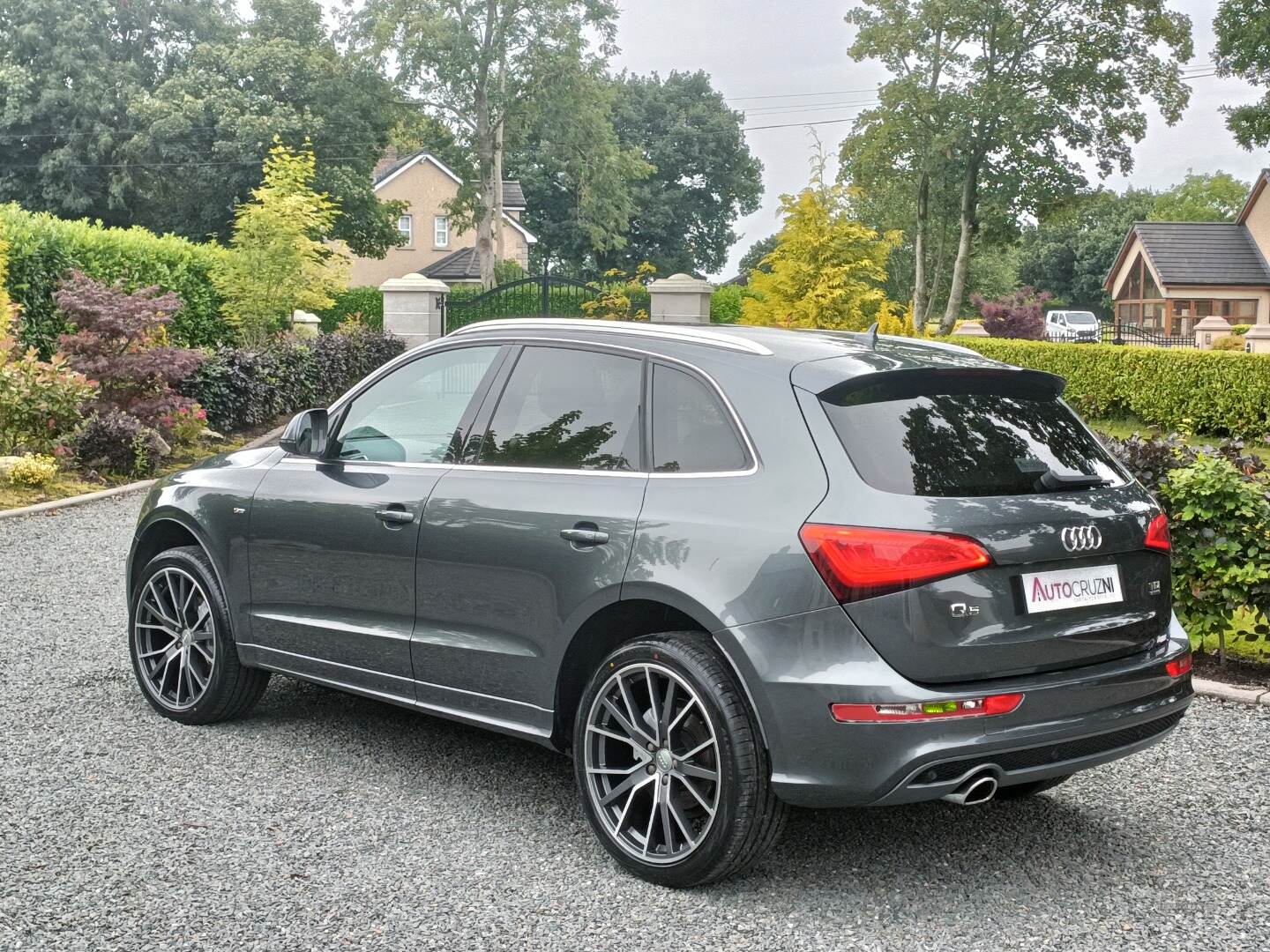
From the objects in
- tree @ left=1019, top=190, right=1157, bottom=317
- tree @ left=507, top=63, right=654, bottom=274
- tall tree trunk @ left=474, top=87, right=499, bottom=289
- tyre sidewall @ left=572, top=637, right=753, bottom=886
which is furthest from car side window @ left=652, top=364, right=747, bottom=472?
tree @ left=1019, top=190, right=1157, bottom=317

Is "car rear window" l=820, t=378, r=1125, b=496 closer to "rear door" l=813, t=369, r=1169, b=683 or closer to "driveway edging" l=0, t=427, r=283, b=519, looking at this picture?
"rear door" l=813, t=369, r=1169, b=683

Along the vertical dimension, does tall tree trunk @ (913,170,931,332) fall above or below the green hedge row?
above

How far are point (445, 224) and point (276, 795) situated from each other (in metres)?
61.8

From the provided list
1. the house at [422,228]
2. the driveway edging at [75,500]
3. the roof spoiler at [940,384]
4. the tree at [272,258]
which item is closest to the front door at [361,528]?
the roof spoiler at [940,384]

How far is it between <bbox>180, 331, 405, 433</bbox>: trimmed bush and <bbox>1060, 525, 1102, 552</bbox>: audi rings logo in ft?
50.1

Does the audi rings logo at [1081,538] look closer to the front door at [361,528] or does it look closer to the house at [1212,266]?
the front door at [361,528]

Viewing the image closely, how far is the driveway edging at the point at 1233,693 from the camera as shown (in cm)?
627

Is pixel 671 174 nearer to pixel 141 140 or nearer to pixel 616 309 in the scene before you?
pixel 141 140

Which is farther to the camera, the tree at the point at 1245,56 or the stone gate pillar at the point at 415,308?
the tree at the point at 1245,56

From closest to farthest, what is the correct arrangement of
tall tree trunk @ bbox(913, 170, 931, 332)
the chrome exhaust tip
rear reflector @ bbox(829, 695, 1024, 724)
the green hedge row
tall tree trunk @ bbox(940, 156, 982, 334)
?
Result: rear reflector @ bbox(829, 695, 1024, 724), the chrome exhaust tip, the green hedge row, tall tree trunk @ bbox(940, 156, 982, 334), tall tree trunk @ bbox(913, 170, 931, 332)

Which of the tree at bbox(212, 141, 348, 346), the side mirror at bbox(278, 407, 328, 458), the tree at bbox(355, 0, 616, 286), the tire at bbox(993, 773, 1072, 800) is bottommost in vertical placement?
the tire at bbox(993, 773, 1072, 800)

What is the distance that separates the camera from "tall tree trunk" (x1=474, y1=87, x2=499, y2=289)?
153 ft

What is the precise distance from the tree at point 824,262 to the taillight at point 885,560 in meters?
13.9

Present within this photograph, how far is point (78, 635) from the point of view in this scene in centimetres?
766
